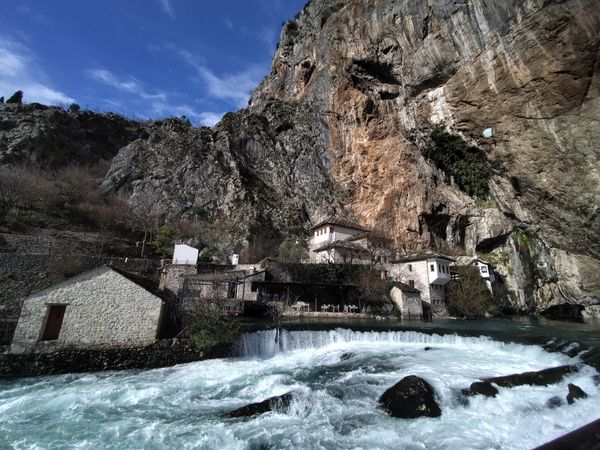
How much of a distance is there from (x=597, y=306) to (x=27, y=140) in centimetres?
7893

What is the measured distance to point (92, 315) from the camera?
14703 mm

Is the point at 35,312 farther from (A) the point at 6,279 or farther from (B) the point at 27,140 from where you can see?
(B) the point at 27,140

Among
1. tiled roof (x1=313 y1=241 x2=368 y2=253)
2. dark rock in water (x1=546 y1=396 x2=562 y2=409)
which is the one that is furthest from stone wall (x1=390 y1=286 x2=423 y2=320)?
dark rock in water (x1=546 y1=396 x2=562 y2=409)

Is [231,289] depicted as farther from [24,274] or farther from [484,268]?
[484,268]

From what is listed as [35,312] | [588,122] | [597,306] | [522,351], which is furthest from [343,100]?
[35,312]

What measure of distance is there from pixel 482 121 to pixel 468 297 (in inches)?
738

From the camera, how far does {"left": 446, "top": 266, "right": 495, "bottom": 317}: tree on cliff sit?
3469 cm

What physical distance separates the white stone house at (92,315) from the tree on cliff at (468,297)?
3051 centimetres

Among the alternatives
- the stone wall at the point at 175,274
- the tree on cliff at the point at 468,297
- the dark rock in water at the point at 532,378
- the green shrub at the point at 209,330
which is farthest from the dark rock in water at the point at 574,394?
the stone wall at the point at 175,274

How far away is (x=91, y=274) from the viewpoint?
15.2m

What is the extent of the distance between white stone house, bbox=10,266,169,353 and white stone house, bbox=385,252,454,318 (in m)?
26.6

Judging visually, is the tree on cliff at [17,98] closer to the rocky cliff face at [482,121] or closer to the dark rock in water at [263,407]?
the rocky cliff face at [482,121]

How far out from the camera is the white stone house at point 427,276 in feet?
109

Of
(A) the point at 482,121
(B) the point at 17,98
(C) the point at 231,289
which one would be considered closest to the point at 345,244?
A: (C) the point at 231,289
